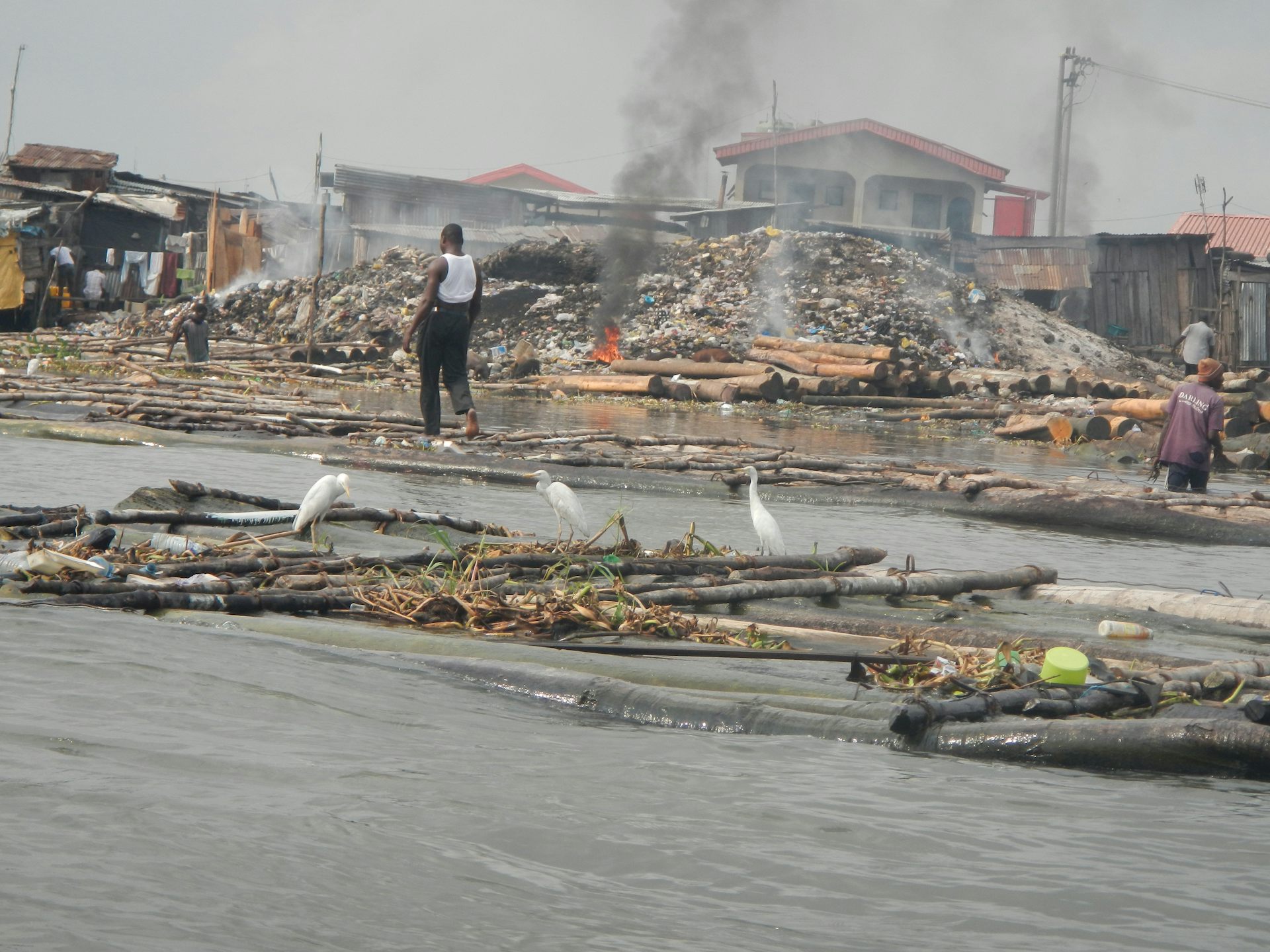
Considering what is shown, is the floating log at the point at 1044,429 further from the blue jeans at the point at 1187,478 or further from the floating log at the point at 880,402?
the blue jeans at the point at 1187,478

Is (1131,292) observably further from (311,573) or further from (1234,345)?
(311,573)

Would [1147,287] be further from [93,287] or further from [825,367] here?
[93,287]

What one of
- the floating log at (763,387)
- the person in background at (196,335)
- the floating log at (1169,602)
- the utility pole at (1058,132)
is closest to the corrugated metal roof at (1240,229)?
the utility pole at (1058,132)

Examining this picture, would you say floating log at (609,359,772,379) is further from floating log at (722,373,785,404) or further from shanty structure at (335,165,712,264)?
shanty structure at (335,165,712,264)

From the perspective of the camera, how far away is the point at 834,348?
79.2ft

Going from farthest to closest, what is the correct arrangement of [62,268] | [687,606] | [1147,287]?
[1147,287], [62,268], [687,606]

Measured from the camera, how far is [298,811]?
2.78 metres

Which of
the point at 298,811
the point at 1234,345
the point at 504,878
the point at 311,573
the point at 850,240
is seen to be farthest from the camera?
the point at 850,240

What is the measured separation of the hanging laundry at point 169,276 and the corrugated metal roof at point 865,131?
1954 centimetres

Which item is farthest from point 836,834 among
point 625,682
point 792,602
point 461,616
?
point 792,602

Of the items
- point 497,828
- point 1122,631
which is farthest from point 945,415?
point 497,828

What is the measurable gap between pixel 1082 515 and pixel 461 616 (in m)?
5.29

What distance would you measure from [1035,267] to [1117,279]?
2668 millimetres

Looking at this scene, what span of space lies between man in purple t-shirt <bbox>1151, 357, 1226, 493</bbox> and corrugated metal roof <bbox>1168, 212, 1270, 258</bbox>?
134 ft
